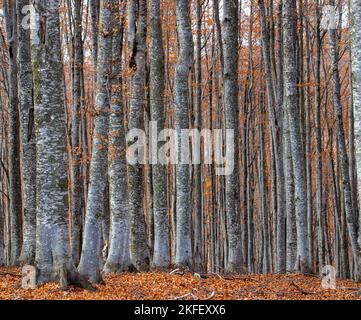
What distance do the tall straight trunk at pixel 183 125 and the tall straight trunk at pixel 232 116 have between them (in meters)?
0.88

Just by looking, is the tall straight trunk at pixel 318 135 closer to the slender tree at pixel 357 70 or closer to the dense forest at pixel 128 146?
the dense forest at pixel 128 146

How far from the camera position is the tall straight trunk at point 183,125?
42.6 feet

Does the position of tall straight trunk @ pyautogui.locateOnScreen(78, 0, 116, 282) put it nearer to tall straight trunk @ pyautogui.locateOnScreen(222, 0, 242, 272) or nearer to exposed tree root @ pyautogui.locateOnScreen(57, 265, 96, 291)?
exposed tree root @ pyautogui.locateOnScreen(57, 265, 96, 291)

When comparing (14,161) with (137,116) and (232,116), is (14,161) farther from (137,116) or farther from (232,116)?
(232,116)

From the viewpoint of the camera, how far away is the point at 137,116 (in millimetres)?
13039

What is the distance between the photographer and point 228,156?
1338 centimetres

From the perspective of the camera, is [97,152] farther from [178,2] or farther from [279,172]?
[279,172]

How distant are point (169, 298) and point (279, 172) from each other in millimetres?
7462

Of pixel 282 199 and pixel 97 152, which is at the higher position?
pixel 97 152

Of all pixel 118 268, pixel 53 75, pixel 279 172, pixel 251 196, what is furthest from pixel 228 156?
pixel 251 196

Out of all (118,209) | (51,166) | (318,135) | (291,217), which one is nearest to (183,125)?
(118,209)

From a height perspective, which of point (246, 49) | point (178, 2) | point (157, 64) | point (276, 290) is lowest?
point (276, 290)

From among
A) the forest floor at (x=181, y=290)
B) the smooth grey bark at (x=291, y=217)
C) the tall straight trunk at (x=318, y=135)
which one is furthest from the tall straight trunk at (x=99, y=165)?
the tall straight trunk at (x=318, y=135)

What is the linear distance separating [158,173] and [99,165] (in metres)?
3.32
